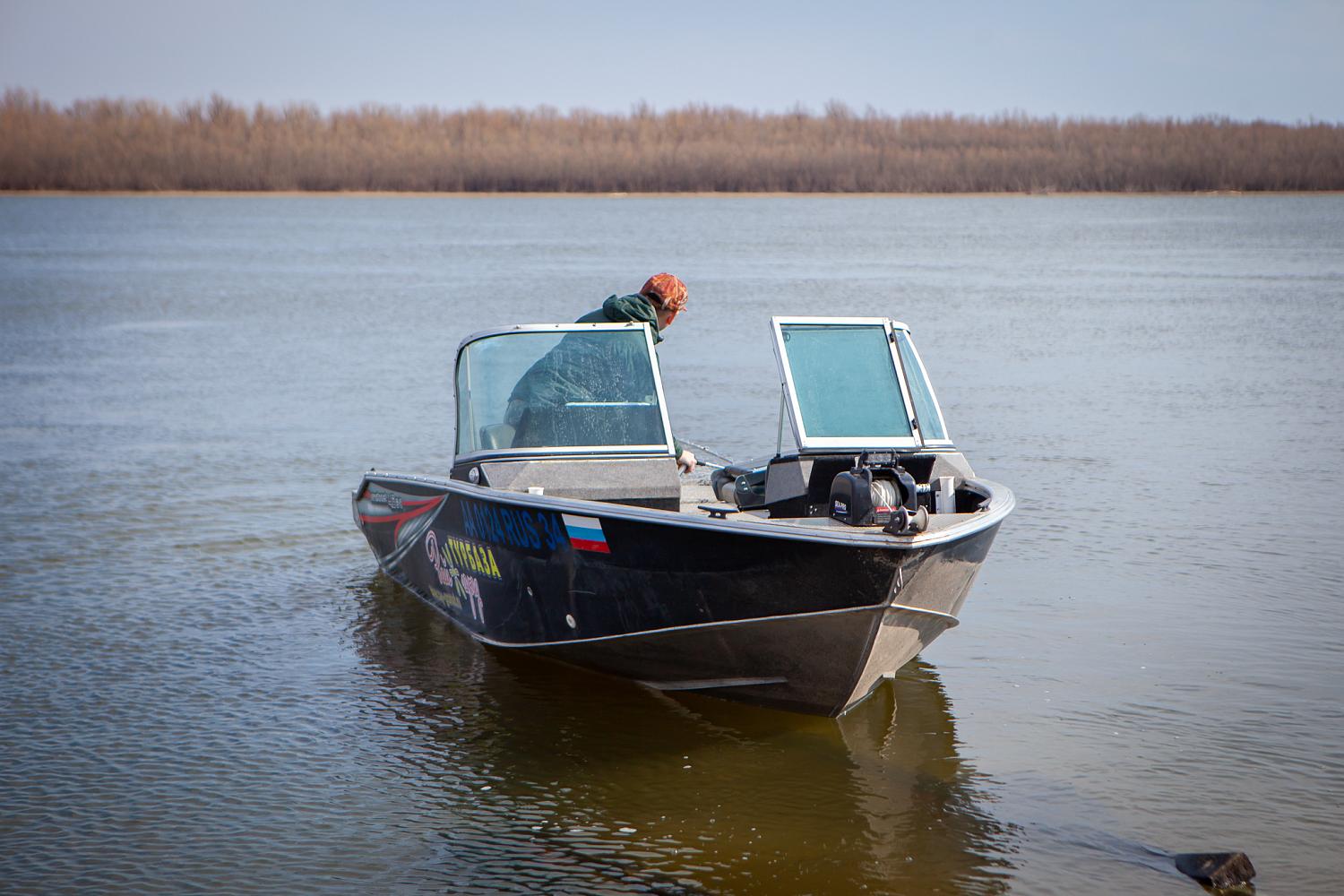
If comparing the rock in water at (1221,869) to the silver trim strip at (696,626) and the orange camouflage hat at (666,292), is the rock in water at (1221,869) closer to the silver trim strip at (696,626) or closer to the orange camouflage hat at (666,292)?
the silver trim strip at (696,626)

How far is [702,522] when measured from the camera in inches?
244

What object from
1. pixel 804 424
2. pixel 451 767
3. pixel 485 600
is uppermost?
pixel 804 424

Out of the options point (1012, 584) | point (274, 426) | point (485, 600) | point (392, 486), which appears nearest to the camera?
point (485, 600)

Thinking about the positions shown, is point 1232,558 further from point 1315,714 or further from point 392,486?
point 392,486

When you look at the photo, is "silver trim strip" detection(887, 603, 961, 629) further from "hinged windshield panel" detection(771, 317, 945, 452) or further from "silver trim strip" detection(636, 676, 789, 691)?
"hinged windshield panel" detection(771, 317, 945, 452)

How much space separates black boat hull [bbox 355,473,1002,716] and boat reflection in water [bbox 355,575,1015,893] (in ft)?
Result: 0.87

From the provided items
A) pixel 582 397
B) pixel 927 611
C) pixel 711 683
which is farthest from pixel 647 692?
pixel 927 611

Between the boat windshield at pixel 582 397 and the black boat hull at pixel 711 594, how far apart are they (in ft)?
1.65

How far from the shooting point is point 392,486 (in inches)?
342

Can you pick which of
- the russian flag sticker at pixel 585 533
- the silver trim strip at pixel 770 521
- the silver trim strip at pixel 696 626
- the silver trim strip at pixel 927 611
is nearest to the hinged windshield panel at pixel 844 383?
the silver trim strip at pixel 770 521

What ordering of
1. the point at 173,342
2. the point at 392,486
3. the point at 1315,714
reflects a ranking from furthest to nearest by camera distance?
the point at 173,342, the point at 392,486, the point at 1315,714

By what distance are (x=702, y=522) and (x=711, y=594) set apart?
1.33 ft

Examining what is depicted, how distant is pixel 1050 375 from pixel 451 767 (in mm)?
14289

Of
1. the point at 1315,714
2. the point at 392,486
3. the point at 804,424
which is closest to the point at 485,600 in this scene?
the point at 392,486
